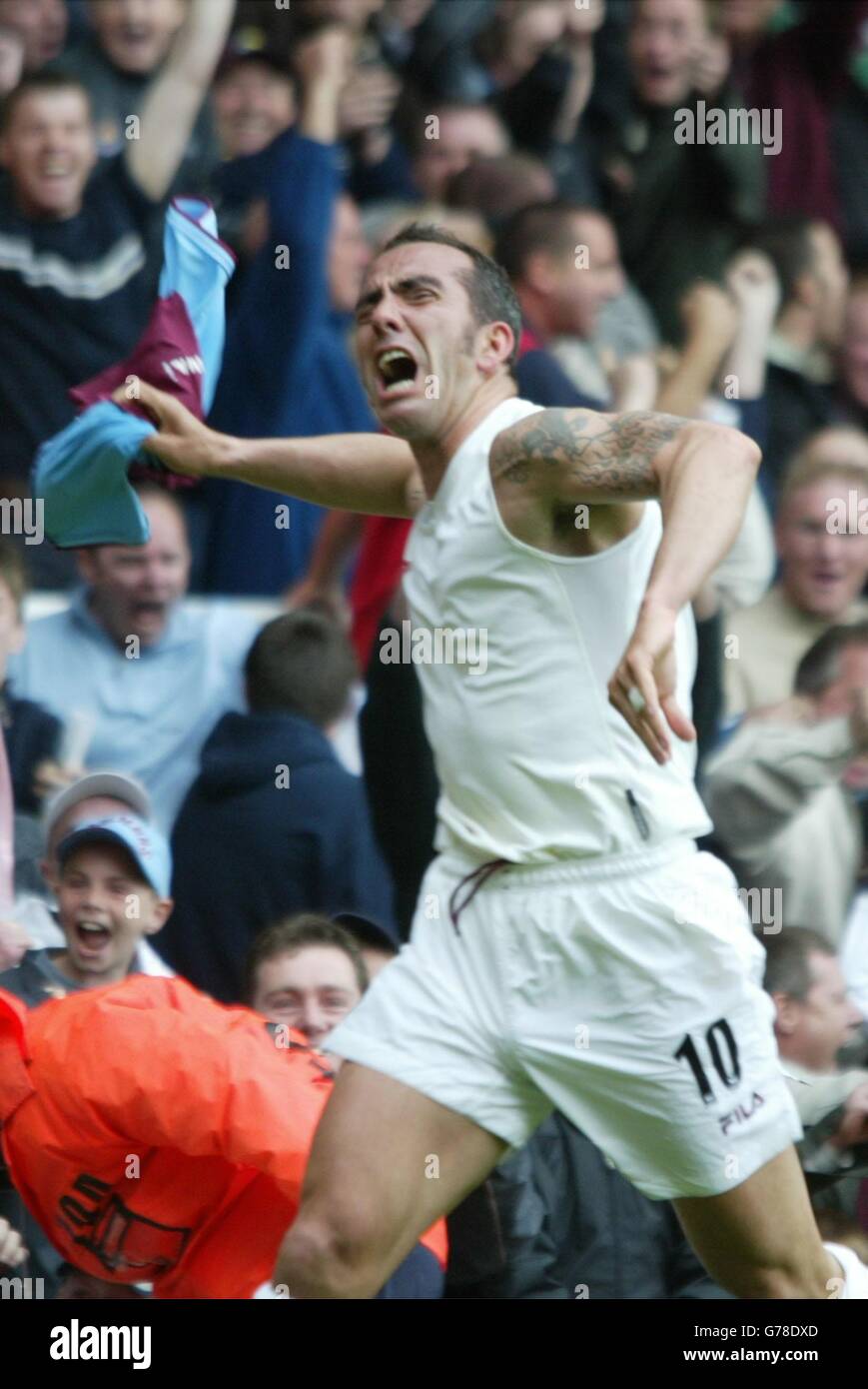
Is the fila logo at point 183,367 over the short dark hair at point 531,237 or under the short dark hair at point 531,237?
under

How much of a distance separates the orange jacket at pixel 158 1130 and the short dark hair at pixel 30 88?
289cm

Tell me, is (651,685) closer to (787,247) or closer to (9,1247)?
(9,1247)

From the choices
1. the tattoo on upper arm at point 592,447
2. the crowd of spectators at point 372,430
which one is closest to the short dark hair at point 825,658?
the crowd of spectators at point 372,430

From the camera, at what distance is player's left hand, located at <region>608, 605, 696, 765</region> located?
3.13 meters

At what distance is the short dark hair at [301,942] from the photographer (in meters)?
5.09

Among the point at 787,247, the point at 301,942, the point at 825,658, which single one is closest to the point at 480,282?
the point at 301,942

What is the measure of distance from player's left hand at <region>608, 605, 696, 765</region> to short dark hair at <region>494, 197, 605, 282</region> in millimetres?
3138

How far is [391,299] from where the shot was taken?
12.8ft

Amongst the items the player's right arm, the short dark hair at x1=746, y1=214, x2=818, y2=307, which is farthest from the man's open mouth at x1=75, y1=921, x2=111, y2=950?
the short dark hair at x1=746, y1=214, x2=818, y2=307

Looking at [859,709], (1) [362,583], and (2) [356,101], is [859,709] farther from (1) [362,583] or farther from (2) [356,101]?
(2) [356,101]

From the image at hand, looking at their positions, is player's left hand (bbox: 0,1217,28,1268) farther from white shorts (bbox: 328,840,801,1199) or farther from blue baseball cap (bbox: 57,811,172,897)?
blue baseball cap (bbox: 57,811,172,897)

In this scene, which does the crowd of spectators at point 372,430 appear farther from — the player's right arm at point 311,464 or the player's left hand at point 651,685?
the player's left hand at point 651,685

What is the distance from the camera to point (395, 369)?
391cm

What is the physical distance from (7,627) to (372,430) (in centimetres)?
118
